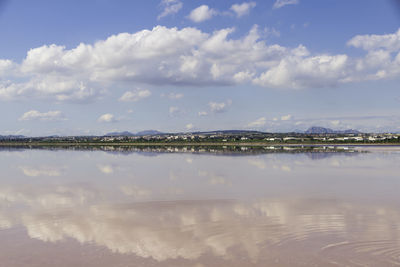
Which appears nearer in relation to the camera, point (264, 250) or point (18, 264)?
point (18, 264)

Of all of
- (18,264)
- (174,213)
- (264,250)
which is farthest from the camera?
(174,213)

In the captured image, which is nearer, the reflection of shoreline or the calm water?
the calm water

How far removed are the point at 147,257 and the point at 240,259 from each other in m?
2.00

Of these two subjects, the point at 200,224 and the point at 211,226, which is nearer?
the point at 211,226

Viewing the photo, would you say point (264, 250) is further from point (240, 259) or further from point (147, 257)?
point (147, 257)

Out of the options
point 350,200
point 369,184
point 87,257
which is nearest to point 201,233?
point 87,257

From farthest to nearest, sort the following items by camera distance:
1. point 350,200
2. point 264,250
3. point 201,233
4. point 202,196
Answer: point 202,196, point 350,200, point 201,233, point 264,250

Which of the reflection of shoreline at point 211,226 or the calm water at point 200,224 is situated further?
the reflection of shoreline at point 211,226

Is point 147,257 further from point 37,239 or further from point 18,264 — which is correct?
point 37,239

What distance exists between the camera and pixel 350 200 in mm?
13883

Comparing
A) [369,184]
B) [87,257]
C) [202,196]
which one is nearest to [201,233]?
[87,257]

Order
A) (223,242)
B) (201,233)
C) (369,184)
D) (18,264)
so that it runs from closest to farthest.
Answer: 1. (18,264)
2. (223,242)
3. (201,233)
4. (369,184)

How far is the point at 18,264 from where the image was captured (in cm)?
734

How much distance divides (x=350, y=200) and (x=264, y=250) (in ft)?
24.2
